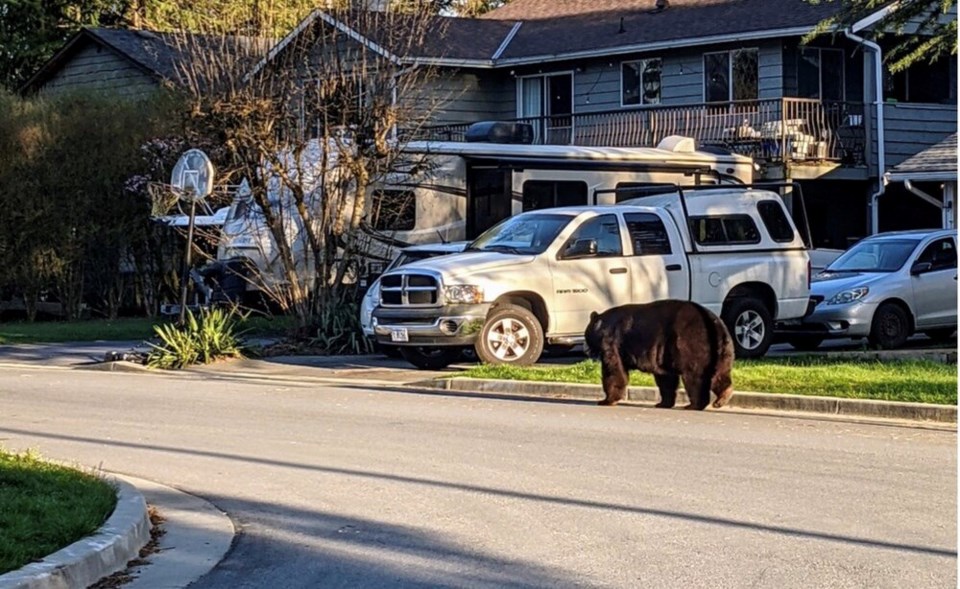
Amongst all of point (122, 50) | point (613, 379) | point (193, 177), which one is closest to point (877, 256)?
point (613, 379)

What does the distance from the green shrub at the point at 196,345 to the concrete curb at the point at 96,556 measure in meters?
11.1

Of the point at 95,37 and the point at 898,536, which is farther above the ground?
the point at 95,37

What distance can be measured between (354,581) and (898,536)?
3.14 m

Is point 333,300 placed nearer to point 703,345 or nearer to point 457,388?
point 457,388

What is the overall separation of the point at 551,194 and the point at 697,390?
11.2 meters

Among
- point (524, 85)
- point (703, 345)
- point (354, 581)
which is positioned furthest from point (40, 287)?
point (354, 581)

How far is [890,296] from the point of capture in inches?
773

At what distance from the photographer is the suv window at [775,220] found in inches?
748

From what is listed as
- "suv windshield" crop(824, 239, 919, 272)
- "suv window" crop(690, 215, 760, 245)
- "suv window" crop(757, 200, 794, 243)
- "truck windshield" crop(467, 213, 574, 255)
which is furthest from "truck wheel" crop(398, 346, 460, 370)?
"suv windshield" crop(824, 239, 919, 272)

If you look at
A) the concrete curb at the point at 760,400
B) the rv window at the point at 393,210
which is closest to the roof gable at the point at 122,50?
the rv window at the point at 393,210

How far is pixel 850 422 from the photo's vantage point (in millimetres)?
13344

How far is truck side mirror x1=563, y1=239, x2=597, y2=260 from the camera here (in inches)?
704

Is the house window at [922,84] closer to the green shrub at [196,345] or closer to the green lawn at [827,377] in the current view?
the green lawn at [827,377]

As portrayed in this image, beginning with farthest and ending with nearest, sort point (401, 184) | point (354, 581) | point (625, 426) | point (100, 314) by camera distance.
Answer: point (100, 314)
point (401, 184)
point (625, 426)
point (354, 581)
